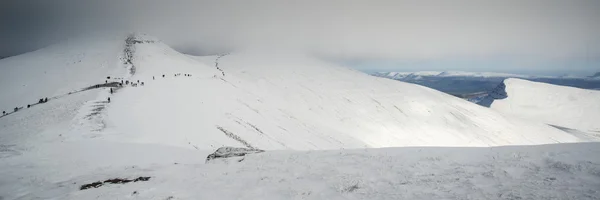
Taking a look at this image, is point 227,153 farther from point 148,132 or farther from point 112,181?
point 148,132

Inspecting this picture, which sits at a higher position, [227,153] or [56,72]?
[227,153]

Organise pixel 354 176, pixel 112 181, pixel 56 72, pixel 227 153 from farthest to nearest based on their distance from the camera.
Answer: pixel 56 72, pixel 227 153, pixel 112 181, pixel 354 176

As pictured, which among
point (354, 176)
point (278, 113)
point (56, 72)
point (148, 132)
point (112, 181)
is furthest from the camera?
point (56, 72)

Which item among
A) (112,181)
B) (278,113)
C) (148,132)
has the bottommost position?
(278,113)

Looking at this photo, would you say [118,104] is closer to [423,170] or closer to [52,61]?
[423,170]

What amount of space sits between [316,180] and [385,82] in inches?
7371

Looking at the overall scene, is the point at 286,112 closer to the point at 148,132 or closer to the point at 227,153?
the point at 148,132

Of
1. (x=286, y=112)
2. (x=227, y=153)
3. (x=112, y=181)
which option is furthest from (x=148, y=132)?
(x=286, y=112)

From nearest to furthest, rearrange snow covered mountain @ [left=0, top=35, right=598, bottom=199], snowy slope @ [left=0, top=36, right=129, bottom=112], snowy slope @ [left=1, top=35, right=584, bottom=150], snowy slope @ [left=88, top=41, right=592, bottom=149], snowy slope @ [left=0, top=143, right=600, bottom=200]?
snowy slope @ [left=0, top=143, right=600, bottom=200], snow covered mountain @ [left=0, top=35, right=598, bottom=199], snowy slope @ [left=1, top=35, right=584, bottom=150], snowy slope @ [left=88, top=41, right=592, bottom=149], snowy slope @ [left=0, top=36, right=129, bottom=112]

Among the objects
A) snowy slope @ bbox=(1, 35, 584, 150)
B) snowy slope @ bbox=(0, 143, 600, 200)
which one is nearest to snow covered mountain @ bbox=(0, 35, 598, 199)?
snowy slope @ bbox=(0, 143, 600, 200)

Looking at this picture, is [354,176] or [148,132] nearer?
[354,176]

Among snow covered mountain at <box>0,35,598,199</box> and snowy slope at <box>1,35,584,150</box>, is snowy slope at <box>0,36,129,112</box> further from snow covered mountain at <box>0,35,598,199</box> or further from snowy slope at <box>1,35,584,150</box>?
snowy slope at <box>1,35,584,150</box>

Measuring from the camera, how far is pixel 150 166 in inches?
727

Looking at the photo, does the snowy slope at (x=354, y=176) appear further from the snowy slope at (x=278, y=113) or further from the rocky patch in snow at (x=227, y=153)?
the snowy slope at (x=278, y=113)
